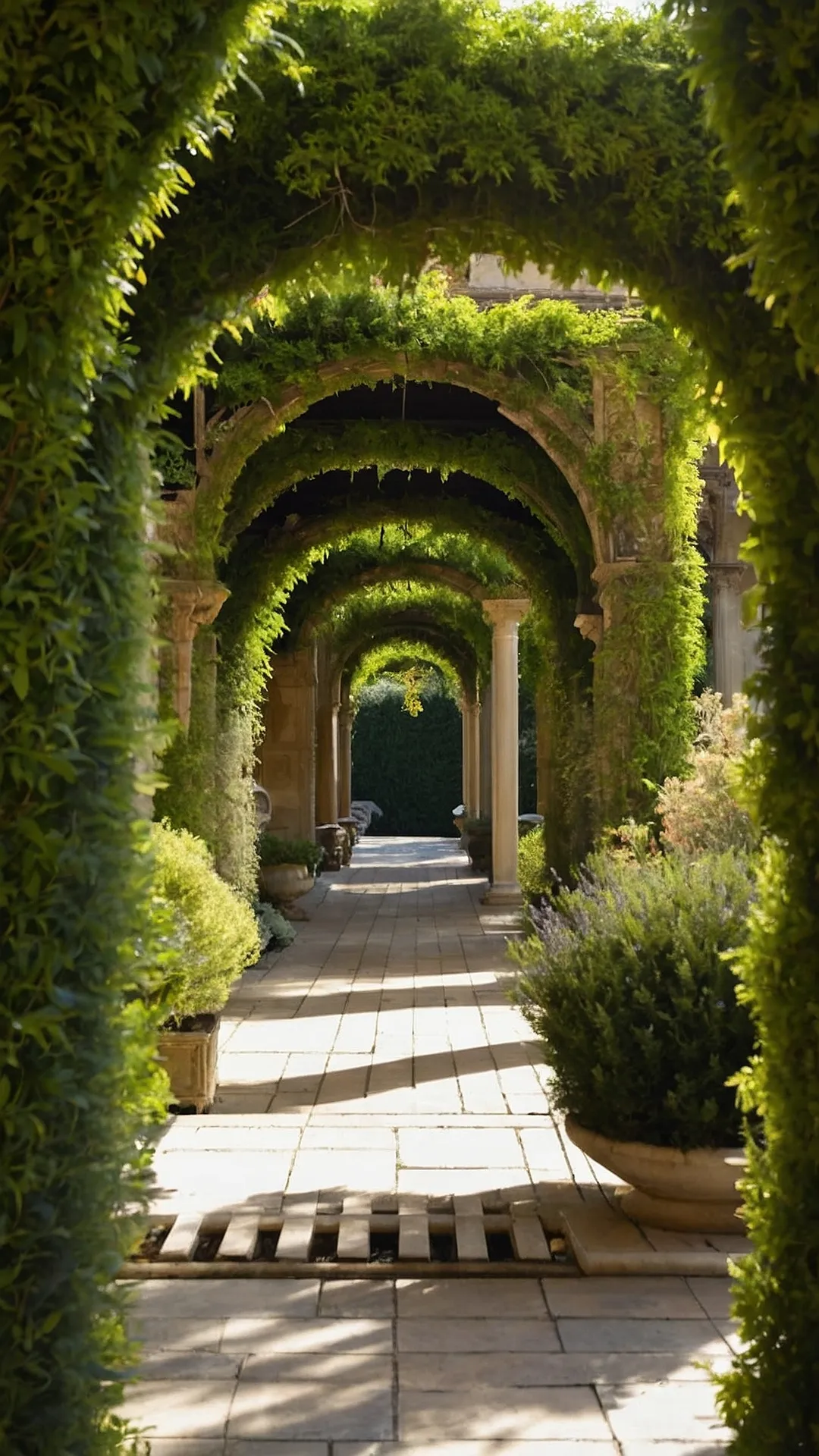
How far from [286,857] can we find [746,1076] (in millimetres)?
10540

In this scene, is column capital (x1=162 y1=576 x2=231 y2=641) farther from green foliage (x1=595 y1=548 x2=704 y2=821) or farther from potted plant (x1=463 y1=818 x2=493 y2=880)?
potted plant (x1=463 y1=818 x2=493 y2=880)

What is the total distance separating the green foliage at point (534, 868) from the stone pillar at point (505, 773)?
0.53 feet

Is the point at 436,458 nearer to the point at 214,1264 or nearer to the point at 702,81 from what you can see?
the point at 214,1264

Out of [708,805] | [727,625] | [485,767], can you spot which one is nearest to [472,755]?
[485,767]

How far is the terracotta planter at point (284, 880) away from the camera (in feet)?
42.4

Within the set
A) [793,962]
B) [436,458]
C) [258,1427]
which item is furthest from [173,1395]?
[436,458]

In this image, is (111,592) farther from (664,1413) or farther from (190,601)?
(190,601)

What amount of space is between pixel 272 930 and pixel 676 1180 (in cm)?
729

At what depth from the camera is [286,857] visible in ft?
43.1

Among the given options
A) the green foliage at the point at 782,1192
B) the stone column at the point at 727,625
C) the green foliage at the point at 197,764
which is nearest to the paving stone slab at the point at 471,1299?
the green foliage at the point at 782,1192

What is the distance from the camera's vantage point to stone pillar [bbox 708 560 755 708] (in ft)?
50.8

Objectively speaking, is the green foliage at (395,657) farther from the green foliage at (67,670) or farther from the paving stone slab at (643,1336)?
the green foliage at (67,670)

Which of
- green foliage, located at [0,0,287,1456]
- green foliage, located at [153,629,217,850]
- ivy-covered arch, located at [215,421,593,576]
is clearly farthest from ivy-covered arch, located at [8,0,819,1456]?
ivy-covered arch, located at [215,421,593,576]

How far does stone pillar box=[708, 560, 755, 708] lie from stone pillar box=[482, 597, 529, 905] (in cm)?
242
